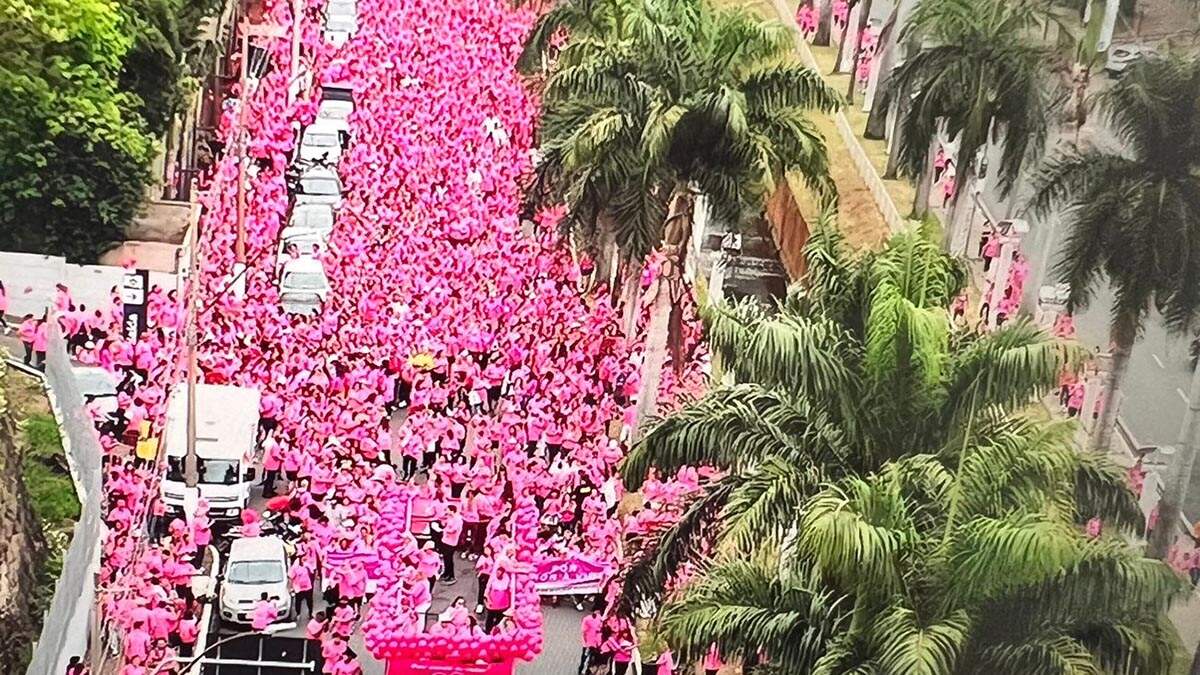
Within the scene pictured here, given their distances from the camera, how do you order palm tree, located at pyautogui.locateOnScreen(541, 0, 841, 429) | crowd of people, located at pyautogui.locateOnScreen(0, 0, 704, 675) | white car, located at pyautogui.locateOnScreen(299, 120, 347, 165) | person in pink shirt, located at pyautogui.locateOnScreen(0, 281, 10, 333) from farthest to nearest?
white car, located at pyautogui.locateOnScreen(299, 120, 347, 165)
person in pink shirt, located at pyautogui.locateOnScreen(0, 281, 10, 333)
palm tree, located at pyautogui.locateOnScreen(541, 0, 841, 429)
crowd of people, located at pyautogui.locateOnScreen(0, 0, 704, 675)

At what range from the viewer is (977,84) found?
23.0 meters

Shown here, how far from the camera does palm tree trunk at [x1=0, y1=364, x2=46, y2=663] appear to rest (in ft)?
55.4

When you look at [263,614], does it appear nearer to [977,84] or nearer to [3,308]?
[3,308]

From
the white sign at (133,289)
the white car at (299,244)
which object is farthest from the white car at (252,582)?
the white car at (299,244)

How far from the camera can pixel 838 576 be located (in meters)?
13.6

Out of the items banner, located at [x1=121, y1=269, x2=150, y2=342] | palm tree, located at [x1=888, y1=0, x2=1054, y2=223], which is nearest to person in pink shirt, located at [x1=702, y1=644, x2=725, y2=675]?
palm tree, located at [x1=888, y1=0, x2=1054, y2=223]

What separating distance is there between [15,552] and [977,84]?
1230 cm

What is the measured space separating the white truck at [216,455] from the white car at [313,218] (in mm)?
9869

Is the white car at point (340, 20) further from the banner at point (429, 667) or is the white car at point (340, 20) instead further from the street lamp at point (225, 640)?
the banner at point (429, 667)

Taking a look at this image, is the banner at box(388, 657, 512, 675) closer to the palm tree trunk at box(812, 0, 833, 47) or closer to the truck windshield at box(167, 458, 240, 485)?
the truck windshield at box(167, 458, 240, 485)

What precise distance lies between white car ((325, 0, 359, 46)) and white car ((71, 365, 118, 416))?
2414 cm

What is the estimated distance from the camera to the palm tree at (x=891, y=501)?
13203mm

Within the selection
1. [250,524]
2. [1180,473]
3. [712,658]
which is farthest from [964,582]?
[250,524]

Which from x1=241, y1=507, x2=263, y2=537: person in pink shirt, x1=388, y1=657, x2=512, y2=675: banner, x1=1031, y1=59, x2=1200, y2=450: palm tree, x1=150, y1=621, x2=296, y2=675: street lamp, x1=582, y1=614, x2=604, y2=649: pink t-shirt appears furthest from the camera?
x1=241, y1=507, x2=263, y2=537: person in pink shirt
